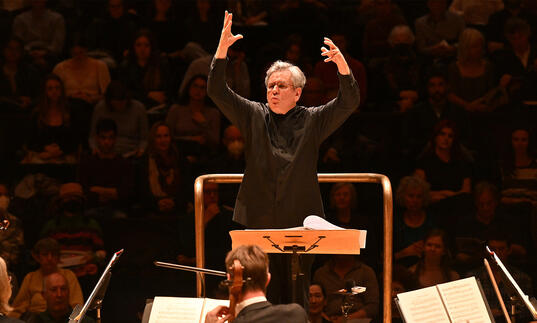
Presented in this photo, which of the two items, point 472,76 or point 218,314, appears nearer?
point 218,314

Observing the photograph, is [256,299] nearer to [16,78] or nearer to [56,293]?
[56,293]

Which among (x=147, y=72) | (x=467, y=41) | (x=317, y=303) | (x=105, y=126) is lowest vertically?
(x=317, y=303)

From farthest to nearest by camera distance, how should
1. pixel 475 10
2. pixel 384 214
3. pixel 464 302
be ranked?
pixel 475 10
pixel 384 214
pixel 464 302

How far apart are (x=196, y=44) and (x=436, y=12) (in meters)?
A: 2.26

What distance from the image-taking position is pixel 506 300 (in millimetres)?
6422

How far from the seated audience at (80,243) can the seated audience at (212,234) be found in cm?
63

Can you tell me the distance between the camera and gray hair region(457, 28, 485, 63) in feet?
26.1

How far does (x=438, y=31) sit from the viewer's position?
8180 mm

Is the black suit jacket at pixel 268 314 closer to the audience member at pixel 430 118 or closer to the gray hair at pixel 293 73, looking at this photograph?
the gray hair at pixel 293 73

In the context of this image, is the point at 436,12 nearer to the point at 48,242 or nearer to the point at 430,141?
the point at 430,141

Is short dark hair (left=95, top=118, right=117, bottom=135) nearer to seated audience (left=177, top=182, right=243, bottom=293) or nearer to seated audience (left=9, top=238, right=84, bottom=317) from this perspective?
seated audience (left=177, top=182, right=243, bottom=293)

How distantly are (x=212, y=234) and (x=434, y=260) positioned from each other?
1657 mm

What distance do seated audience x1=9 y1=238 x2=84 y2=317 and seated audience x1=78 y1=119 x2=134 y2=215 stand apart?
77cm

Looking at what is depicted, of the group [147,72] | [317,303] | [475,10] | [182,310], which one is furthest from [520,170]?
[182,310]
